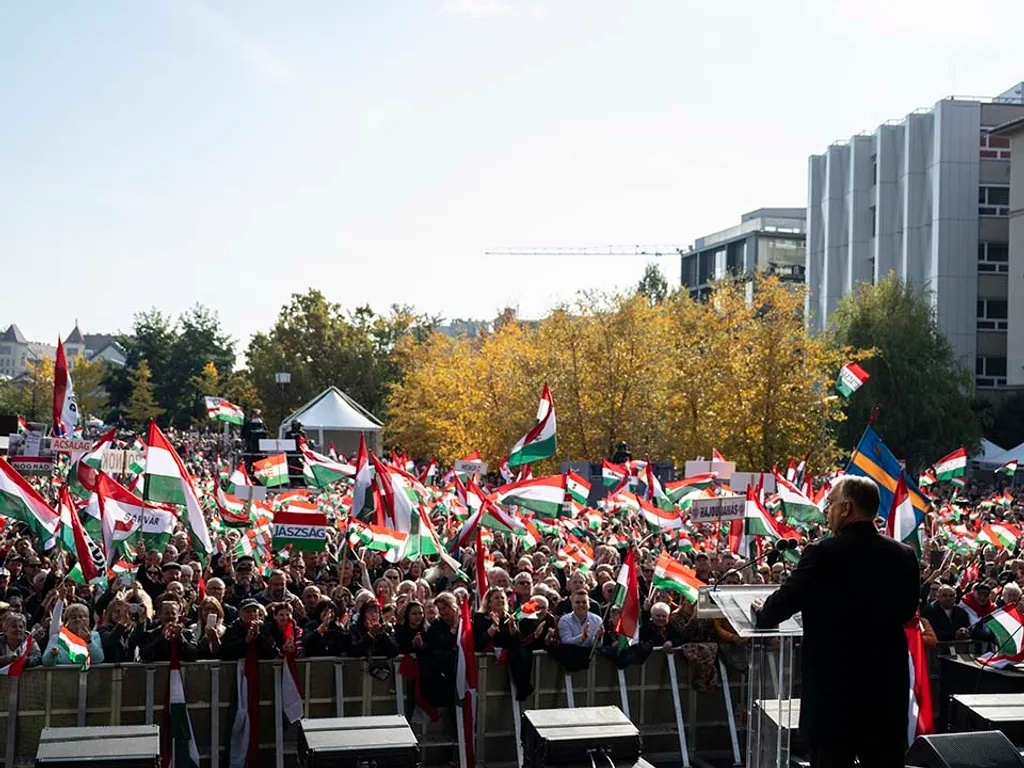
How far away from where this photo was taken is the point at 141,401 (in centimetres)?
10000

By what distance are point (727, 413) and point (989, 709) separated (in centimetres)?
3416

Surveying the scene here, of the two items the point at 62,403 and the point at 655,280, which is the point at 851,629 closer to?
the point at 62,403

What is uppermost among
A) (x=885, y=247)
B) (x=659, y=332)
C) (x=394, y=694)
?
(x=885, y=247)

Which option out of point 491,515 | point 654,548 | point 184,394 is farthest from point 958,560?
point 184,394

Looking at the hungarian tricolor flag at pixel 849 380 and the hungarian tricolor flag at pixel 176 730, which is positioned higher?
the hungarian tricolor flag at pixel 849 380

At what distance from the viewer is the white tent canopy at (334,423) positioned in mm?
50656

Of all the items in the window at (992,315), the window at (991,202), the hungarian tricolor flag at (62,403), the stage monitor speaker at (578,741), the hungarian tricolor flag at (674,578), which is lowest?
the stage monitor speaker at (578,741)

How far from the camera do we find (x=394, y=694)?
37.5 ft

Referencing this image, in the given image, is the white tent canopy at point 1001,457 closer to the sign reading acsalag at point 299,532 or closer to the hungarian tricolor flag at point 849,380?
the hungarian tricolor flag at point 849,380

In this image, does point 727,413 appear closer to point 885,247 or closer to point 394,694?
point 394,694

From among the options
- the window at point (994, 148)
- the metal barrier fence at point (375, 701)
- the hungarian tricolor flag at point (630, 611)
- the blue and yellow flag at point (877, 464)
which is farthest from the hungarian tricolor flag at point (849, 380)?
the window at point (994, 148)

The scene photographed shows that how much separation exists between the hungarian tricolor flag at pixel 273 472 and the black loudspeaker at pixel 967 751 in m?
16.6

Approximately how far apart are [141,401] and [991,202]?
61.1 m

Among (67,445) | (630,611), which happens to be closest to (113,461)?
(67,445)
